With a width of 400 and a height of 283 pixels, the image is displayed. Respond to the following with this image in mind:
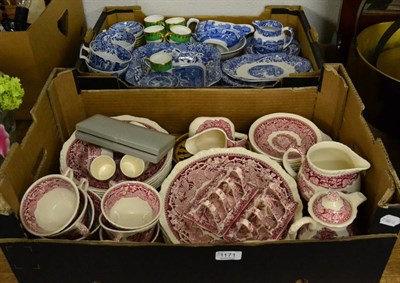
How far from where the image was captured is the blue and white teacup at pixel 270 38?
1.05 m

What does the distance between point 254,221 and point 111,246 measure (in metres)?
0.23

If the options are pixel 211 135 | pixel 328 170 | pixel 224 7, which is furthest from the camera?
pixel 224 7

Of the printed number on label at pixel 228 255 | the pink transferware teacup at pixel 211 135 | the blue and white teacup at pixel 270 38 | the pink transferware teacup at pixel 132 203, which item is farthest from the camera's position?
the blue and white teacup at pixel 270 38

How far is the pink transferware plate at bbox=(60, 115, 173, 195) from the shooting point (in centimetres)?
77

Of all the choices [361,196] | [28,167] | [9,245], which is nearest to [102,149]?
[28,167]

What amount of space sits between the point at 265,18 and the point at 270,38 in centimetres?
13

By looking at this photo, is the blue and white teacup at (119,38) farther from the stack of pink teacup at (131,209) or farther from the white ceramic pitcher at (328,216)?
the white ceramic pitcher at (328,216)

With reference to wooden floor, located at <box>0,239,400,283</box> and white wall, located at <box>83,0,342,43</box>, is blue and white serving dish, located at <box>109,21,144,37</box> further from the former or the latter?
wooden floor, located at <box>0,239,400,283</box>

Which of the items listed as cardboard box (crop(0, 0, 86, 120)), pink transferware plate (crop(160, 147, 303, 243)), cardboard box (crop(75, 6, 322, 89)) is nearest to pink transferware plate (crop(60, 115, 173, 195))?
pink transferware plate (crop(160, 147, 303, 243))

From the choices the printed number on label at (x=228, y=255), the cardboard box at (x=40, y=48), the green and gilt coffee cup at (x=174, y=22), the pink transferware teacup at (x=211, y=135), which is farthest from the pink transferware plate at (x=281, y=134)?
the cardboard box at (x=40, y=48)

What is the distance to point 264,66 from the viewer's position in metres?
1.03

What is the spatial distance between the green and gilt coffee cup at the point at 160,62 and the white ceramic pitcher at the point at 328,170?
1.15 feet

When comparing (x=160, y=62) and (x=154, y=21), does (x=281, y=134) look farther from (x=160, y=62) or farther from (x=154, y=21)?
(x=154, y=21)

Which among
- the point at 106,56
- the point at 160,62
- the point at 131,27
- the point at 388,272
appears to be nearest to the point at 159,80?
the point at 160,62
